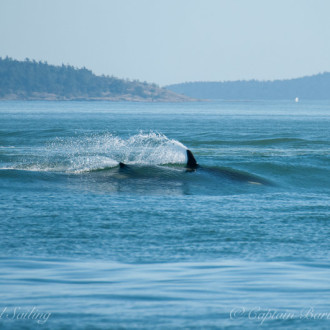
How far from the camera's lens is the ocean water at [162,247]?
780 cm

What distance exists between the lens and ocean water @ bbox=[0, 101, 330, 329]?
25.6ft

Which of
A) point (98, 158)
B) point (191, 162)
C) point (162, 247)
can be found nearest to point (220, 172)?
point (191, 162)

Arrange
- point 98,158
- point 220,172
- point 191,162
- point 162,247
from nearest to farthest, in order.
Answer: point 162,247 → point 220,172 → point 191,162 → point 98,158

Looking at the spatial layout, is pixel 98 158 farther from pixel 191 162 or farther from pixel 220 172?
pixel 220 172

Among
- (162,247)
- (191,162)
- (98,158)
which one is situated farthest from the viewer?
(98,158)

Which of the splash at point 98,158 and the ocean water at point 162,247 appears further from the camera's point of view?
the splash at point 98,158

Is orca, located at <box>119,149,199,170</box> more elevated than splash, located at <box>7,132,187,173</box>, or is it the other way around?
orca, located at <box>119,149,199,170</box>

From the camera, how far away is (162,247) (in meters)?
11.8

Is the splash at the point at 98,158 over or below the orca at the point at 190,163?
below

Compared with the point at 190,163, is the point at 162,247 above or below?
below

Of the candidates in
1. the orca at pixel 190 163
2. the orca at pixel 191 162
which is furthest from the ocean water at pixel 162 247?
the orca at pixel 191 162


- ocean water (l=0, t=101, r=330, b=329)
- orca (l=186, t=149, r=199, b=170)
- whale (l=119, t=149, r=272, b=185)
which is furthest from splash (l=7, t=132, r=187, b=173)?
whale (l=119, t=149, r=272, b=185)

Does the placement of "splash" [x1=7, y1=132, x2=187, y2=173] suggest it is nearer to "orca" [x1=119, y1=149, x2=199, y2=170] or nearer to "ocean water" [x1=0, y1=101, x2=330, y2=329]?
"ocean water" [x1=0, y1=101, x2=330, y2=329]

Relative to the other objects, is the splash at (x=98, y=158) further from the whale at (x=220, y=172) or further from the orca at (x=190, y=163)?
the whale at (x=220, y=172)
